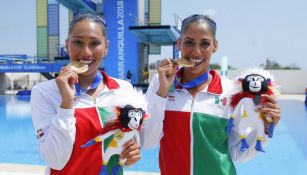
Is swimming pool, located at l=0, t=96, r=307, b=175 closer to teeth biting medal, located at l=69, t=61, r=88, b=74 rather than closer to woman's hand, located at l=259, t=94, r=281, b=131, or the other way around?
woman's hand, located at l=259, t=94, r=281, b=131

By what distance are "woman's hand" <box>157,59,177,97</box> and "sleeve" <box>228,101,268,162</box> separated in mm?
405

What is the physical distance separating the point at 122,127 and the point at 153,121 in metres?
0.22

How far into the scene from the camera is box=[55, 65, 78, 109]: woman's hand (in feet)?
4.79

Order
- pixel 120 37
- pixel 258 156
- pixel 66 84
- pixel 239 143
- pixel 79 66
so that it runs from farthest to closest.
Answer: pixel 120 37 < pixel 258 156 < pixel 239 143 < pixel 79 66 < pixel 66 84

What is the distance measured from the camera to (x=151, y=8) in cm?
2706

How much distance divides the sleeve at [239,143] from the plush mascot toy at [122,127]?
0.54m

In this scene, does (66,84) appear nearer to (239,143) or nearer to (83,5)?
(239,143)

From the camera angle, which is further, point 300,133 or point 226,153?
point 300,133

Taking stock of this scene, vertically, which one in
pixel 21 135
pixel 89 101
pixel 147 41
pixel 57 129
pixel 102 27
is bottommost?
pixel 21 135

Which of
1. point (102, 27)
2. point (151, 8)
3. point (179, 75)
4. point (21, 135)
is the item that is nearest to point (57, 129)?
point (102, 27)

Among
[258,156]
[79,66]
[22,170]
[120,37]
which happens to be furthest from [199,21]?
[120,37]

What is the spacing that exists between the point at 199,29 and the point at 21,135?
302 inches

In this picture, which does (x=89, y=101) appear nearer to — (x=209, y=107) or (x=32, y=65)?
(x=209, y=107)

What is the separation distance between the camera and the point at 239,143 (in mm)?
1875
